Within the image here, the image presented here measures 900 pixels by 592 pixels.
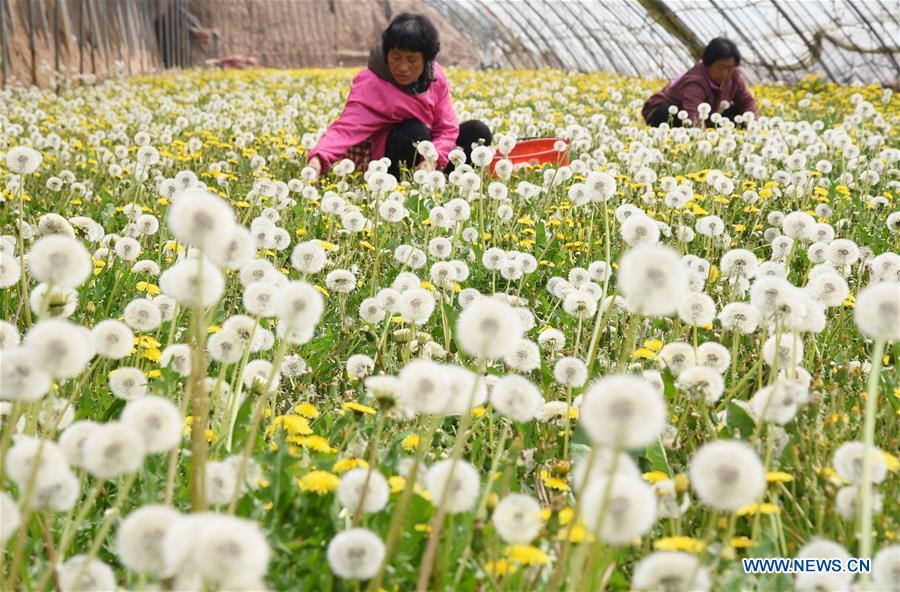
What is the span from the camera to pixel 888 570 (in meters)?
0.98

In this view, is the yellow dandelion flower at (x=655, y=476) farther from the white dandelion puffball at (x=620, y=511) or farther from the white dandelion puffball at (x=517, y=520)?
the white dandelion puffball at (x=620, y=511)

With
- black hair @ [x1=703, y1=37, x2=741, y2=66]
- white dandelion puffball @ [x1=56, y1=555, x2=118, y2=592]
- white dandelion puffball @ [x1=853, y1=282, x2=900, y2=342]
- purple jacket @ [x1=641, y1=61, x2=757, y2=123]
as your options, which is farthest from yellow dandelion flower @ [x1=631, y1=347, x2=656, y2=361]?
black hair @ [x1=703, y1=37, x2=741, y2=66]

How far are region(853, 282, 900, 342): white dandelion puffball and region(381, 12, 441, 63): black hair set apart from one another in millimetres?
4396

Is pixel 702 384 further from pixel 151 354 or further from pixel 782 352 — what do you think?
pixel 151 354

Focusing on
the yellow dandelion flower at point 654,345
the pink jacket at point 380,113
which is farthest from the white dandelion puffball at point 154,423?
the pink jacket at point 380,113

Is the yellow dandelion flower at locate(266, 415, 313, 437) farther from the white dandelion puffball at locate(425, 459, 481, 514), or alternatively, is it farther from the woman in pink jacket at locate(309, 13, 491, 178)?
the woman in pink jacket at locate(309, 13, 491, 178)

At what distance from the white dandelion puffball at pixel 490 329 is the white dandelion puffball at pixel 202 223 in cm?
29

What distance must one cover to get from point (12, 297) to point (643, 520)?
2.33 m

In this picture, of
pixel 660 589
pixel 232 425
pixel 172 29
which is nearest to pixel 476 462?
pixel 232 425

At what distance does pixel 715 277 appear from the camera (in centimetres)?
298

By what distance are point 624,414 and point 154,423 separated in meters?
0.51

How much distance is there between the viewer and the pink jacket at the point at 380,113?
5602 mm

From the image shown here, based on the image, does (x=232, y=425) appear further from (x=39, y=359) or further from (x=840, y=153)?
(x=840, y=153)

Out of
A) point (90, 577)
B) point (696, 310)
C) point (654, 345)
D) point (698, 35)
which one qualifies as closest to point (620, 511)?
point (90, 577)
